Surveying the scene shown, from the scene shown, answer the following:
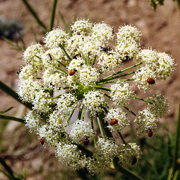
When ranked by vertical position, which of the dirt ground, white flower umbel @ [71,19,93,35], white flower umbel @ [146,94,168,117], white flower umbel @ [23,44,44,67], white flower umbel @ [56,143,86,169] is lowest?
white flower umbel @ [56,143,86,169]

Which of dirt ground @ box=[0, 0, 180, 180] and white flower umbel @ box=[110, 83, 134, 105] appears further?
dirt ground @ box=[0, 0, 180, 180]

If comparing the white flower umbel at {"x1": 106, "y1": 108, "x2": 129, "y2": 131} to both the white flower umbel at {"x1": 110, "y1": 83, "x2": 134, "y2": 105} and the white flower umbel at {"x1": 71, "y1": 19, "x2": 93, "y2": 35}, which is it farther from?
the white flower umbel at {"x1": 71, "y1": 19, "x2": 93, "y2": 35}

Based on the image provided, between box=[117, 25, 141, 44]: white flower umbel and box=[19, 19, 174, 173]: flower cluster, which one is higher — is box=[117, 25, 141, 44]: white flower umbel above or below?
above

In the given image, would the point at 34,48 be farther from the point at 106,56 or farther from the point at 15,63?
the point at 15,63

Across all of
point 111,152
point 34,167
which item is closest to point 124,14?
point 34,167

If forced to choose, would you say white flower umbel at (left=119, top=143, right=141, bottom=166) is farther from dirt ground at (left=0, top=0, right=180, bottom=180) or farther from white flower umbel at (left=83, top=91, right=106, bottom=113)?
dirt ground at (left=0, top=0, right=180, bottom=180)

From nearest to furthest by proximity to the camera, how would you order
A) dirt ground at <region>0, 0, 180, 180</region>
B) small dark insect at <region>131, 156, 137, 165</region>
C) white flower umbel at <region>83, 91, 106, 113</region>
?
white flower umbel at <region>83, 91, 106, 113</region> < small dark insect at <region>131, 156, 137, 165</region> < dirt ground at <region>0, 0, 180, 180</region>

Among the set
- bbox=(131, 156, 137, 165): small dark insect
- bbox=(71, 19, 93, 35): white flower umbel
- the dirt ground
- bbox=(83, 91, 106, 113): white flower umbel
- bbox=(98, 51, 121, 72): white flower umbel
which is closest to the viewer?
bbox=(83, 91, 106, 113): white flower umbel

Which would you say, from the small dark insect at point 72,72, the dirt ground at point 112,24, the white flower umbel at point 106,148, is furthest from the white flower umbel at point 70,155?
the dirt ground at point 112,24

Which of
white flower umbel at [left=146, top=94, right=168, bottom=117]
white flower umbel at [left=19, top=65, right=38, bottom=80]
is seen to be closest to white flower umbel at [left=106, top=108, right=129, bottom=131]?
white flower umbel at [left=146, top=94, right=168, bottom=117]
